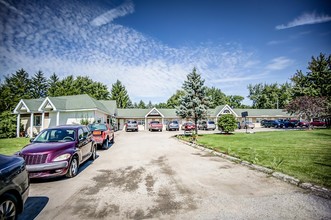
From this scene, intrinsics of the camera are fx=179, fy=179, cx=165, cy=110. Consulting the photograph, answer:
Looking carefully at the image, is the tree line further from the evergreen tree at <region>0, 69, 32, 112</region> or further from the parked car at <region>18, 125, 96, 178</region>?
the parked car at <region>18, 125, 96, 178</region>

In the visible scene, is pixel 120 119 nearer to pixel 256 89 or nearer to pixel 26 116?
pixel 26 116

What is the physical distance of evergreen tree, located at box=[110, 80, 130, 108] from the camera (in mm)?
69750

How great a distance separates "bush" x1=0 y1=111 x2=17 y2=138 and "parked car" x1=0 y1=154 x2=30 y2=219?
27784 mm

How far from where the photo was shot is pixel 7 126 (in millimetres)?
24359

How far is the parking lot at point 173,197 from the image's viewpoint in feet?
12.1

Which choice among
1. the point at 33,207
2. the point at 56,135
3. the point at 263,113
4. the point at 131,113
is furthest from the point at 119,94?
the point at 33,207

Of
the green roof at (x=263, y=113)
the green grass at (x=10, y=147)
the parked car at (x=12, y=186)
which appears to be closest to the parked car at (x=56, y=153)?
the parked car at (x=12, y=186)

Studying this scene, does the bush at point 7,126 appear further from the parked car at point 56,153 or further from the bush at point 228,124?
the bush at point 228,124

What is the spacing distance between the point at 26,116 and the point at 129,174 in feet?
95.2

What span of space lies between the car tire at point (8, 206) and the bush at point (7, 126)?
92.3 ft

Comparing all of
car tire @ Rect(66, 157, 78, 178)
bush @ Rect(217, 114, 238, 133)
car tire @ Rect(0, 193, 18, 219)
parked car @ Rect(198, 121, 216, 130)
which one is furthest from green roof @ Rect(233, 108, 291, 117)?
car tire @ Rect(0, 193, 18, 219)

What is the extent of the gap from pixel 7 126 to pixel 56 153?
84.9 ft

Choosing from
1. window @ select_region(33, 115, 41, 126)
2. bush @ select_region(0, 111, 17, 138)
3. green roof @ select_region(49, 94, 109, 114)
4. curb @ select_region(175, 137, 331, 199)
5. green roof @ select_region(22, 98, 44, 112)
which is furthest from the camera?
window @ select_region(33, 115, 41, 126)

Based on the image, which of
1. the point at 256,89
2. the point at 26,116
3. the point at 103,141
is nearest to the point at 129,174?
the point at 103,141
